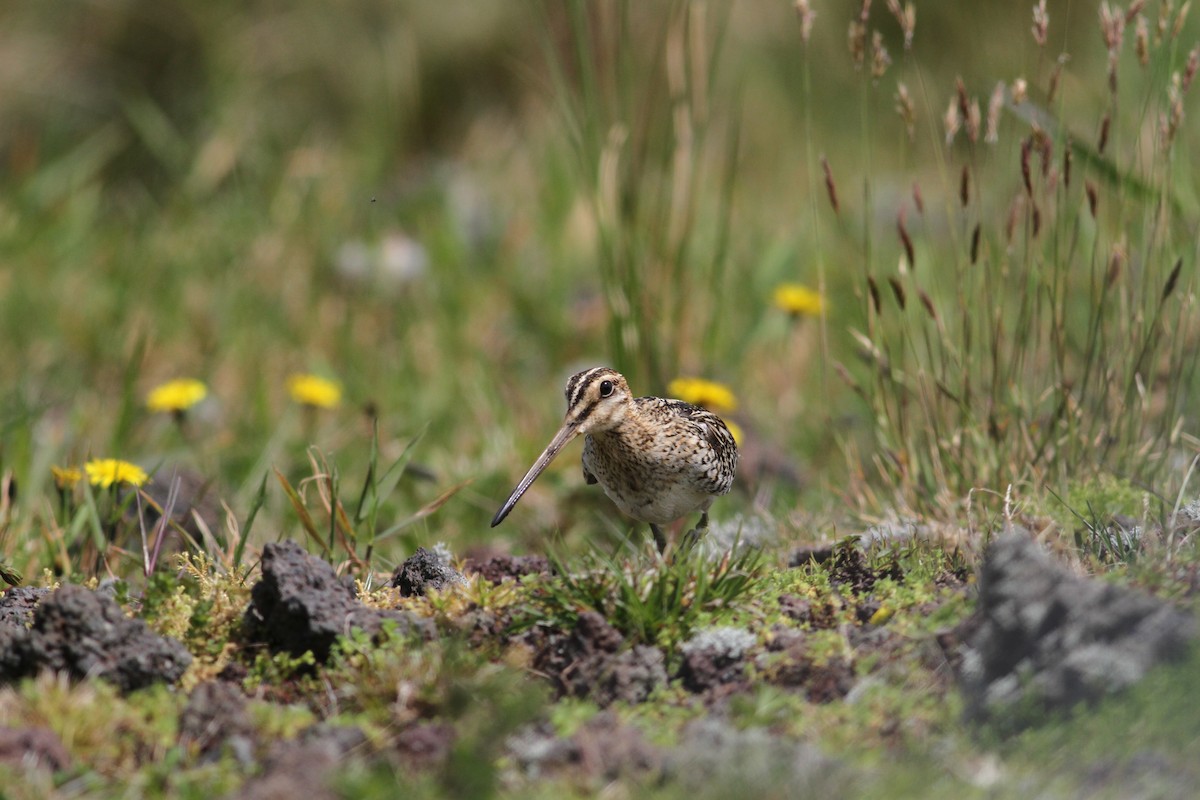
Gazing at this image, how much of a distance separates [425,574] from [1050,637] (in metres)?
1.60

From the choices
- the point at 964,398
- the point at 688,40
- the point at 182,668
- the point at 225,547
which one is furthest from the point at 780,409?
the point at 182,668

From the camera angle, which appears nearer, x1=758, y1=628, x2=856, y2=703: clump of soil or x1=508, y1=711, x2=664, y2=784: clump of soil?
x1=508, y1=711, x2=664, y2=784: clump of soil

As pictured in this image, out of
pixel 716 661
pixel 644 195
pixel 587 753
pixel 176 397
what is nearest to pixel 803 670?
pixel 716 661

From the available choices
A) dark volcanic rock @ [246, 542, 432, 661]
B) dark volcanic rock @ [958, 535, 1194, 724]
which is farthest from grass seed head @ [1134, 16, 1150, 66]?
dark volcanic rock @ [246, 542, 432, 661]

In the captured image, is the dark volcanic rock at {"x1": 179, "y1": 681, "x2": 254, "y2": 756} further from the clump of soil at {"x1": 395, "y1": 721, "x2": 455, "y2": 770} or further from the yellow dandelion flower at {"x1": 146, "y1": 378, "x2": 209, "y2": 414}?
the yellow dandelion flower at {"x1": 146, "y1": 378, "x2": 209, "y2": 414}

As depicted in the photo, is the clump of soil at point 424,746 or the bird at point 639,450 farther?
the bird at point 639,450

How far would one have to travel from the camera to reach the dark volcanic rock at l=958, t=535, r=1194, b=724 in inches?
104

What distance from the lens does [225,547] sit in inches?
169

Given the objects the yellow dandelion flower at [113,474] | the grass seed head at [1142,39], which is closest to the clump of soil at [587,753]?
the yellow dandelion flower at [113,474]

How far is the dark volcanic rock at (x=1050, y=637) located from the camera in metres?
2.64

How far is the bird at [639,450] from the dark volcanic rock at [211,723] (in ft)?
4.23

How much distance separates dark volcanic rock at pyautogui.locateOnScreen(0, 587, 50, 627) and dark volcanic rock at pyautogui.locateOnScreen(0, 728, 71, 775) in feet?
2.22

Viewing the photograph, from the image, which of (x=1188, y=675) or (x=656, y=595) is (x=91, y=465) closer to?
(x=656, y=595)

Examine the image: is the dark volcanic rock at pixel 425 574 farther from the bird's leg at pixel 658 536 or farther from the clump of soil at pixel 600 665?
the bird's leg at pixel 658 536
